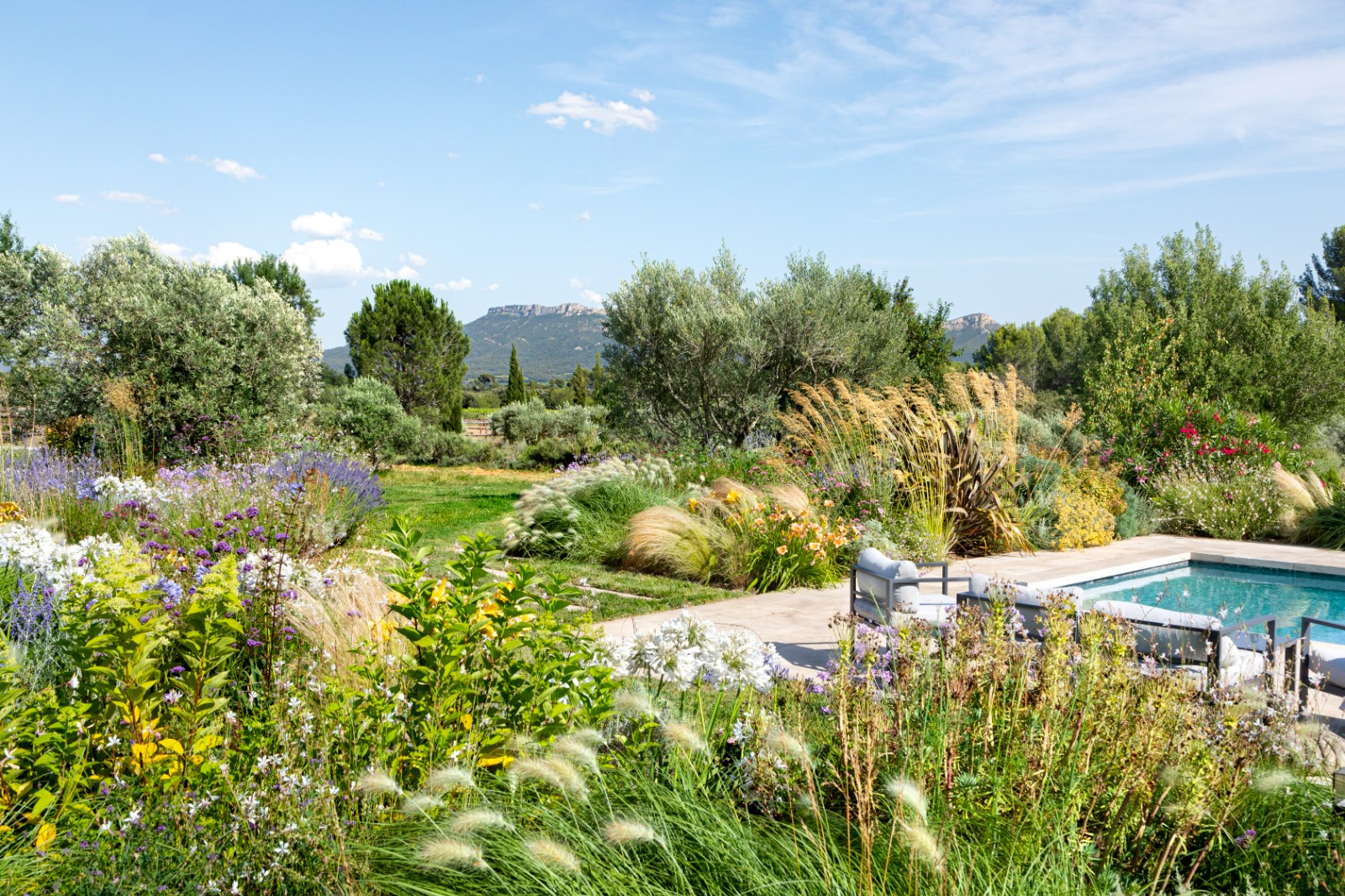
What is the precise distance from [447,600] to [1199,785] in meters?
2.10

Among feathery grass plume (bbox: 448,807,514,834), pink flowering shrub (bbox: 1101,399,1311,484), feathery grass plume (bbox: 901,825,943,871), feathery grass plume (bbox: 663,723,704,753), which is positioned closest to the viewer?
feathery grass plume (bbox: 901,825,943,871)

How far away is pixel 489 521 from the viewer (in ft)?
39.4

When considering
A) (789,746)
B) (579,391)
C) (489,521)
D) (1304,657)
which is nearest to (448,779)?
(789,746)

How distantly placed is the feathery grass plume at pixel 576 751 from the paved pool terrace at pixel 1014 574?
181 centimetres

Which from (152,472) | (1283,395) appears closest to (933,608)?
(152,472)

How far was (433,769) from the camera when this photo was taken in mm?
2316

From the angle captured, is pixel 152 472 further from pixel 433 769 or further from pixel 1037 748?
pixel 1037 748

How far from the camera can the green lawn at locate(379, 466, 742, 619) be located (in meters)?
7.12

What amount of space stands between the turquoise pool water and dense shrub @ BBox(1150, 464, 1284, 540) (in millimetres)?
1970

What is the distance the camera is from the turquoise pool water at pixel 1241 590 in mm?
8031

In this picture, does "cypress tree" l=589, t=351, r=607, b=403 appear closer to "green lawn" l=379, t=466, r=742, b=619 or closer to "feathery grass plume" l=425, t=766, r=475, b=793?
"green lawn" l=379, t=466, r=742, b=619

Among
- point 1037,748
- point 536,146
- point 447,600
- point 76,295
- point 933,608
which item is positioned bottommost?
point 933,608

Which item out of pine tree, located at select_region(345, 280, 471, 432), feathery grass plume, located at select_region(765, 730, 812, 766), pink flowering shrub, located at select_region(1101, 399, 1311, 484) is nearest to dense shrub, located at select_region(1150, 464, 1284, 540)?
pink flowering shrub, located at select_region(1101, 399, 1311, 484)

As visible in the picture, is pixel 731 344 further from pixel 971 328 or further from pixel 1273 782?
pixel 971 328
